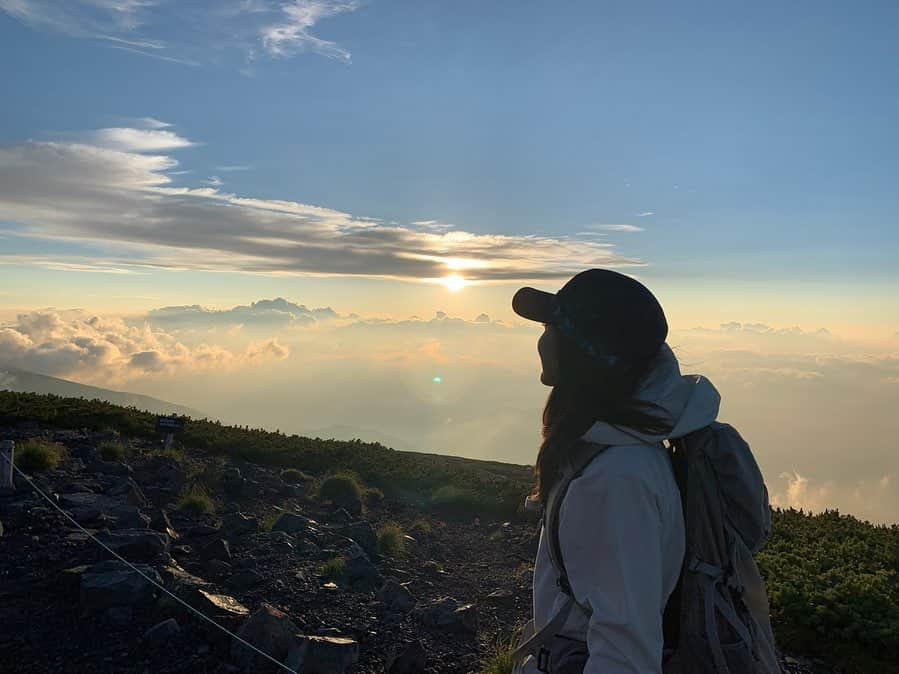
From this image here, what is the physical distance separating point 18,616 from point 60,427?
10.9m

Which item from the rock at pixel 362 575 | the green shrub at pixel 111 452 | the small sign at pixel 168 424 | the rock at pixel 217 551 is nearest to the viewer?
the rock at pixel 362 575

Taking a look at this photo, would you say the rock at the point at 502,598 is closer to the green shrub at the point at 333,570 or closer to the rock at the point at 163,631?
the green shrub at the point at 333,570

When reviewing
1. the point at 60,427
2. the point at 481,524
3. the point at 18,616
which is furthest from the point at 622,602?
the point at 60,427

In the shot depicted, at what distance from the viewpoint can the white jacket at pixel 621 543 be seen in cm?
188

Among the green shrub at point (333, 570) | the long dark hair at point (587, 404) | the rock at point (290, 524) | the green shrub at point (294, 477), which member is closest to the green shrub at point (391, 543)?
the rock at point (290, 524)

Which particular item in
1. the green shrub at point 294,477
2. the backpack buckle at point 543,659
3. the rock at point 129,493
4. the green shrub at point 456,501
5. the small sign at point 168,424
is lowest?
the green shrub at point 456,501

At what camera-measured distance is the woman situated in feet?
6.21

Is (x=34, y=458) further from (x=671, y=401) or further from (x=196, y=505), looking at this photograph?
(x=671, y=401)

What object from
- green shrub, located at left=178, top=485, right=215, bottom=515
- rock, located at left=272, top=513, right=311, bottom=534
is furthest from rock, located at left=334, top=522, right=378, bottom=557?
green shrub, located at left=178, top=485, right=215, bottom=515

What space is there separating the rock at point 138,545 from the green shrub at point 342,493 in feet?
15.3

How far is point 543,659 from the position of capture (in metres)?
2.29

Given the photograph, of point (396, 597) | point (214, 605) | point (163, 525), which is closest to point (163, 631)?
point (214, 605)

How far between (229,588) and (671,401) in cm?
700

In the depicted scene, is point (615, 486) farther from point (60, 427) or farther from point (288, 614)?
point (60, 427)
